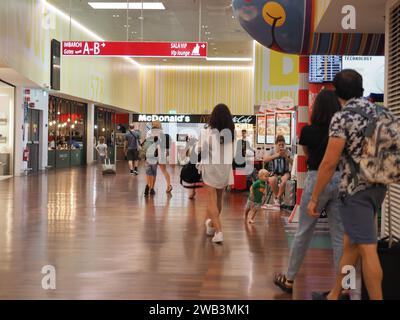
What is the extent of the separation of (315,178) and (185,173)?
4.02m

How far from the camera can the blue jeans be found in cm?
347

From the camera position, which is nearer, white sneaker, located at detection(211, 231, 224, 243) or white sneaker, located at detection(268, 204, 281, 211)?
white sneaker, located at detection(211, 231, 224, 243)

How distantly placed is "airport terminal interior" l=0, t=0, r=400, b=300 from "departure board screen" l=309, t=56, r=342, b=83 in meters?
0.02

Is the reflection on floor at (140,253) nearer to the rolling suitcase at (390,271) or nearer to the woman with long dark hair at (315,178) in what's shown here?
the woman with long dark hair at (315,178)

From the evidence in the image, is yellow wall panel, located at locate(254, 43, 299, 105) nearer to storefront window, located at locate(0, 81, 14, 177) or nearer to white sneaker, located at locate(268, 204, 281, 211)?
storefront window, located at locate(0, 81, 14, 177)

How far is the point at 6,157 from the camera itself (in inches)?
586

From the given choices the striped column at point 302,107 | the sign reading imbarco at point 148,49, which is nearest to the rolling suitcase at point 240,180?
the sign reading imbarco at point 148,49

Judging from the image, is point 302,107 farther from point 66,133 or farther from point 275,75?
point 66,133

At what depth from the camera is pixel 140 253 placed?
16.5 ft

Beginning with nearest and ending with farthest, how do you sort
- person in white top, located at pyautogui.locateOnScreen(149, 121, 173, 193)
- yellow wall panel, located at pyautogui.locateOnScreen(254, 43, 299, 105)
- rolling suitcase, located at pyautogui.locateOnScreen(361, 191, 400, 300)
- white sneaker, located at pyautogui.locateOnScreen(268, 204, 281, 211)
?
rolling suitcase, located at pyautogui.locateOnScreen(361, 191, 400, 300)
white sneaker, located at pyautogui.locateOnScreen(268, 204, 281, 211)
person in white top, located at pyautogui.locateOnScreen(149, 121, 173, 193)
yellow wall panel, located at pyautogui.locateOnScreen(254, 43, 299, 105)

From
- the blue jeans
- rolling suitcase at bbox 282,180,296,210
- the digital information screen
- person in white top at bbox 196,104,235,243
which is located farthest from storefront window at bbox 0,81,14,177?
the blue jeans

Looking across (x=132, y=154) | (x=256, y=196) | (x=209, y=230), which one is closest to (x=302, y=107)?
(x=256, y=196)
